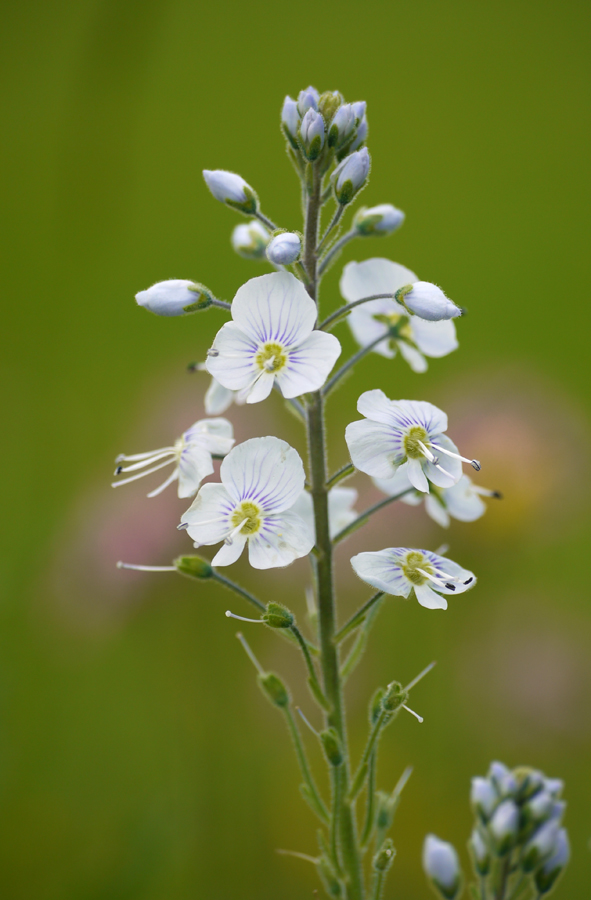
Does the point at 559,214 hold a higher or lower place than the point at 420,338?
higher

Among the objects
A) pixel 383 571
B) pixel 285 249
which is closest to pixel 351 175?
pixel 285 249

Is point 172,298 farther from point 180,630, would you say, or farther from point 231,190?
point 180,630

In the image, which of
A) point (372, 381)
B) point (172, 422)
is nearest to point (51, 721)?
point (172, 422)

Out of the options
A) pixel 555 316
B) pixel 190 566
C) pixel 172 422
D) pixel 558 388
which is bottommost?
pixel 190 566

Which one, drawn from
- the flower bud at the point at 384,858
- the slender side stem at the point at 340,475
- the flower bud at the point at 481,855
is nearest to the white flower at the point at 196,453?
the slender side stem at the point at 340,475

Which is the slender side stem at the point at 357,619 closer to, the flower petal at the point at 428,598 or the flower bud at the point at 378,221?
the flower petal at the point at 428,598

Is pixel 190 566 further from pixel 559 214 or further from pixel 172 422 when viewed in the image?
pixel 559 214

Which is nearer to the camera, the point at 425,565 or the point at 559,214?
the point at 425,565
